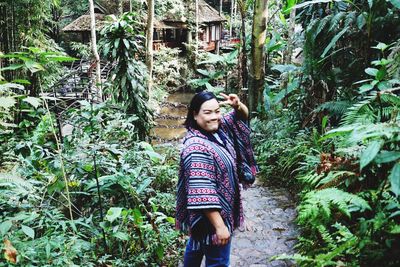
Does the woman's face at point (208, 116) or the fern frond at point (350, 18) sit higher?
the fern frond at point (350, 18)

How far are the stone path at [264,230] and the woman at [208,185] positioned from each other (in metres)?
1.01

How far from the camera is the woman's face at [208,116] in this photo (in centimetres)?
242

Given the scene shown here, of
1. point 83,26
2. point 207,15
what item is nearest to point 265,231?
point 83,26

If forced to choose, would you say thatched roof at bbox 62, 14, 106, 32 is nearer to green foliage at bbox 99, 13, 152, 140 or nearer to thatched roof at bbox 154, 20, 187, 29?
thatched roof at bbox 154, 20, 187, 29

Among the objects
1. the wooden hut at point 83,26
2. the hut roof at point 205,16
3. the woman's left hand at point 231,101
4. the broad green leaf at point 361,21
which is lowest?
the woman's left hand at point 231,101

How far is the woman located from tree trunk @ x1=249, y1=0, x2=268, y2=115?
16.5 feet

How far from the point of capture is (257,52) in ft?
24.6

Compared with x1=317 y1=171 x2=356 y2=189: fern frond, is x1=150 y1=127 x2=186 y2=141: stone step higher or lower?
lower

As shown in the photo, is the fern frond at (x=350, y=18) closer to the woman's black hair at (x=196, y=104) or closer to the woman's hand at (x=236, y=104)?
the woman's hand at (x=236, y=104)

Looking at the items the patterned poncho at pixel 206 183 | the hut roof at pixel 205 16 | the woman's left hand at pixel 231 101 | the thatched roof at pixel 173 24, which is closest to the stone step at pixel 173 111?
the thatched roof at pixel 173 24

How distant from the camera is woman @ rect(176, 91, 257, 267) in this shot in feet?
7.40

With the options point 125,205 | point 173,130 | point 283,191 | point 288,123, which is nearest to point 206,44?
point 173,130

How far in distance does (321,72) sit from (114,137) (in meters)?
3.56

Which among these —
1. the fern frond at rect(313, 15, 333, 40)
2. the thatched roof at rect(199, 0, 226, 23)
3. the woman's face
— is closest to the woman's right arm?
the woman's face
